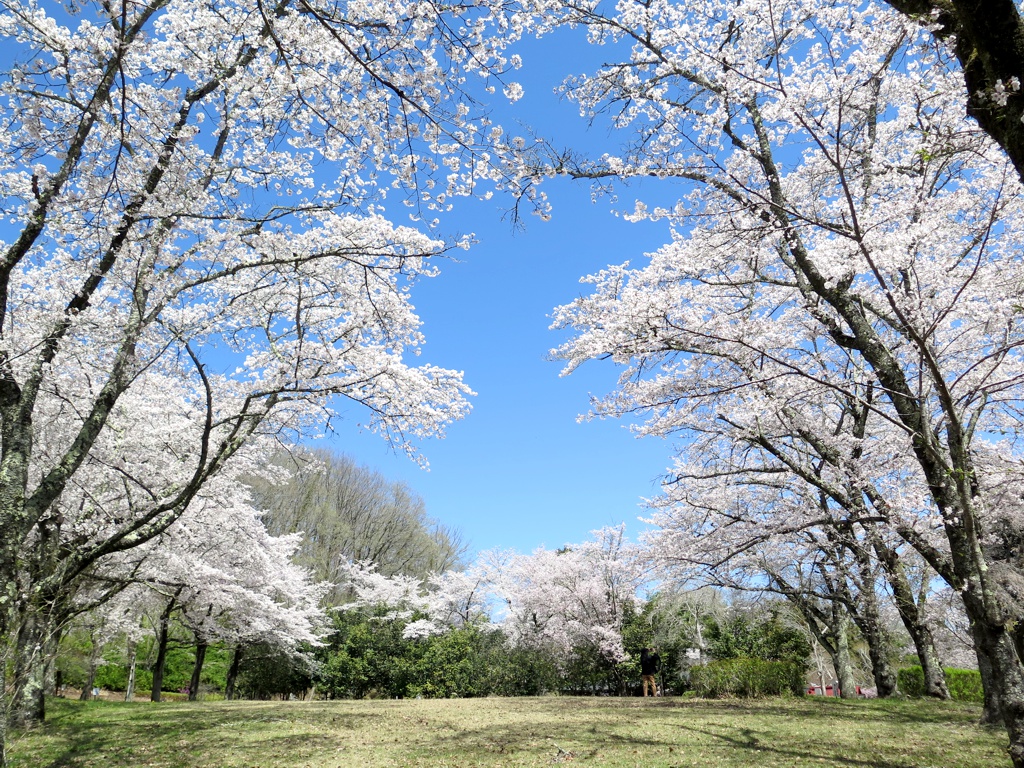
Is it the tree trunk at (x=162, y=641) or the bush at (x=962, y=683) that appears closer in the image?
the tree trunk at (x=162, y=641)

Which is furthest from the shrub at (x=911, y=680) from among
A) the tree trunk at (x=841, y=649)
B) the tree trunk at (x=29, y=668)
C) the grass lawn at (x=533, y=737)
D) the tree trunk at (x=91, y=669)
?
the tree trunk at (x=91, y=669)

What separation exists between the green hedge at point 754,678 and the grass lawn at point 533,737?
1.63 metres

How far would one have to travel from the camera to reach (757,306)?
9.36 meters

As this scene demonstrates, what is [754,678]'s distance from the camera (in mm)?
12797

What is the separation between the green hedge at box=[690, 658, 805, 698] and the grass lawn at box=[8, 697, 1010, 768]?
64.2 inches

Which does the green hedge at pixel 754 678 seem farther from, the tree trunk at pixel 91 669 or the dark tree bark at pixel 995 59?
the tree trunk at pixel 91 669

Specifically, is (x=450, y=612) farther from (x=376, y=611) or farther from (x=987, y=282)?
(x=987, y=282)

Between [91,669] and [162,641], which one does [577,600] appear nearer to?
[162,641]

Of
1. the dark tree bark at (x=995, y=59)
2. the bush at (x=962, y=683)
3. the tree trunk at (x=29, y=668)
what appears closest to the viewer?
the dark tree bark at (x=995, y=59)

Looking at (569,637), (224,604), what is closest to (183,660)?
(224,604)

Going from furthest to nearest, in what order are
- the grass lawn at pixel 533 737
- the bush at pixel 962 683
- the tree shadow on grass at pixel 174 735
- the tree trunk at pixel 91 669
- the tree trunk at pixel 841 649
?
the bush at pixel 962 683
the tree trunk at pixel 91 669
the tree trunk at pixel 841 649
the tree shadow on grass at pixel 174 735
the grass lawn at pixel 533 737

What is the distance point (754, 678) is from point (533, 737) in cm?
750

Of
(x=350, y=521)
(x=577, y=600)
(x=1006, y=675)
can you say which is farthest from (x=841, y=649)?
(x=350, y=521)

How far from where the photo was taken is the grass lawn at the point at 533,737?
631cm
